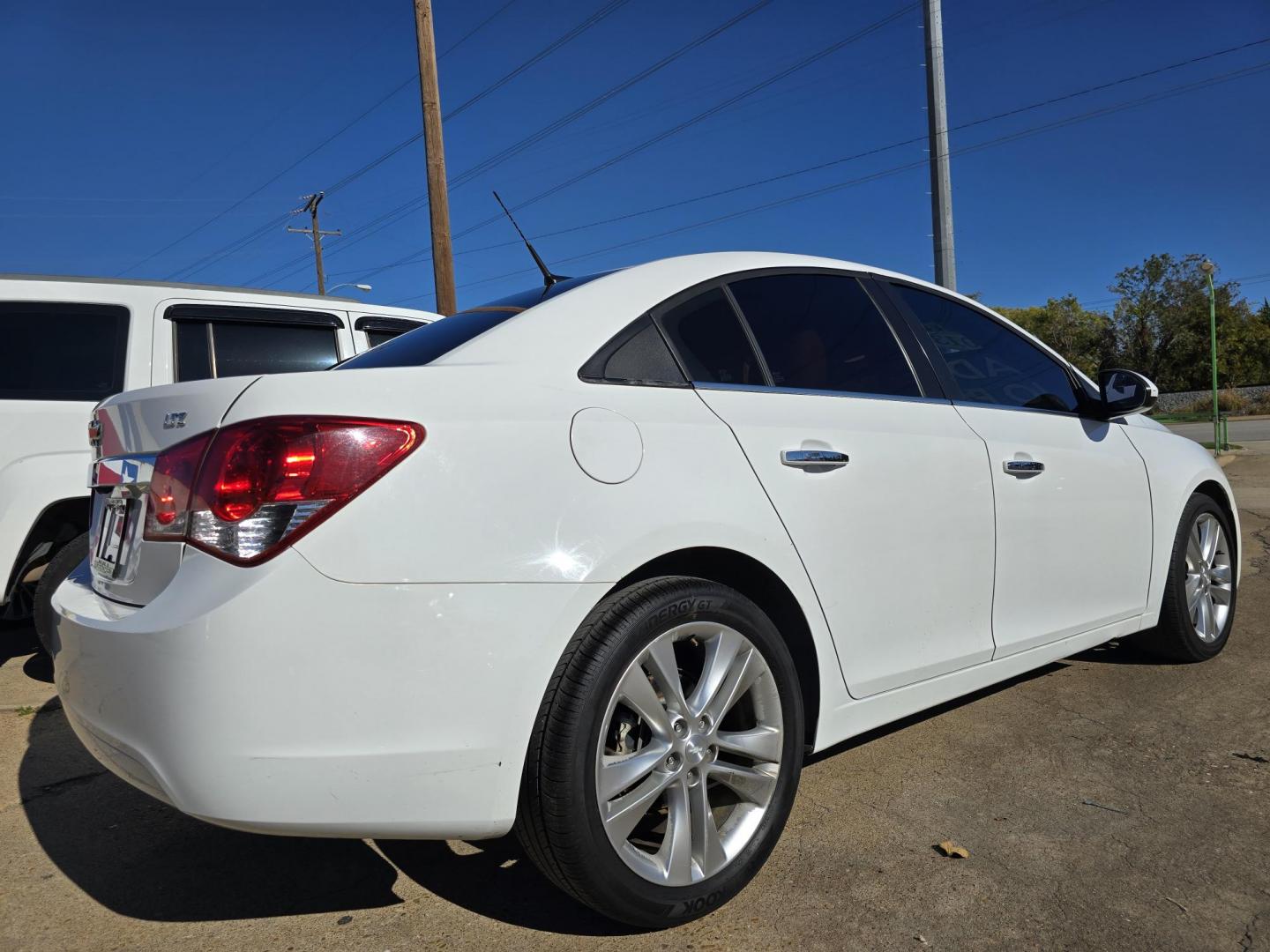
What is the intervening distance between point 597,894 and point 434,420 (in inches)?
40.8

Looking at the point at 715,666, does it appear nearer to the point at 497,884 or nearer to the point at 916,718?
the point at 497,884

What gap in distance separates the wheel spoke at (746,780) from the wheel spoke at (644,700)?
195mm

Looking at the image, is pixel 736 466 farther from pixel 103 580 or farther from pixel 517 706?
pixel 103 580

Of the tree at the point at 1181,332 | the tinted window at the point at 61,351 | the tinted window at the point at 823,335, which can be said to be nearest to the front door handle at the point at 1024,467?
the tinted window at the point at 823,335

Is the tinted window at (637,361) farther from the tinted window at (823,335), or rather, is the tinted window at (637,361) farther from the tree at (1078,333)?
the tree at (1078,333)

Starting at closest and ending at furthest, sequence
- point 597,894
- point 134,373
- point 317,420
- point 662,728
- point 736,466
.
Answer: point 317,420, point 597,894, point 662,728, point 736,466, point 134,373

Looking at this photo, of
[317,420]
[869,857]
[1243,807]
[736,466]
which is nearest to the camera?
[317,420]

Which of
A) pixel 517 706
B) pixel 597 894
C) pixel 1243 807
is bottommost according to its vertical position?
pixel 1243 807

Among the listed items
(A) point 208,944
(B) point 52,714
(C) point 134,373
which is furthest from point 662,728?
(C) point 134,373

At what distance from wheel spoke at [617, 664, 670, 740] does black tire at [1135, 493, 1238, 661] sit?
2.78 m

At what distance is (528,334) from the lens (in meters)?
2.22

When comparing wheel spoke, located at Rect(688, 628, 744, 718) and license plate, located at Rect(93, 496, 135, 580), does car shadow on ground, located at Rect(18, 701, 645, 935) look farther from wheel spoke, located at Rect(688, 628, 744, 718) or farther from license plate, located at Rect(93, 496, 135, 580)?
license plate, located at Rect(93, 496, 135, 580)

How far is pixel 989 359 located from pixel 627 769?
84.9 inches

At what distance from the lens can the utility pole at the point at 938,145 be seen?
1050 cm
